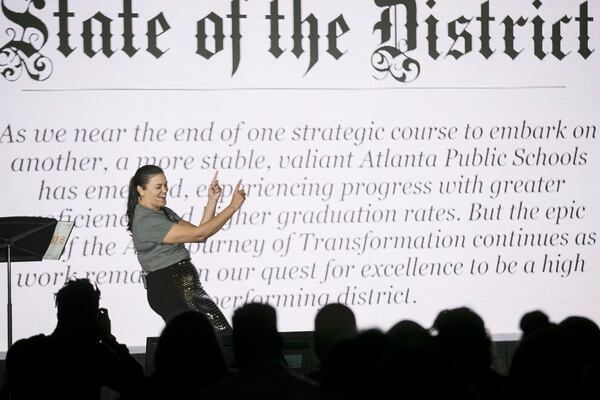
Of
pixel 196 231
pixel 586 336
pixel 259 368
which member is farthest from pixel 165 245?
pixel 259 368

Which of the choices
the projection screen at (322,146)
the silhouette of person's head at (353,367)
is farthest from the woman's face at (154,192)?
the silhouette of person's head at (353,367)

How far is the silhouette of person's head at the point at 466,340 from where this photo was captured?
272 cm

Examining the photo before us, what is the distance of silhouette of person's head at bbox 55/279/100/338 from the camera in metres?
3.32

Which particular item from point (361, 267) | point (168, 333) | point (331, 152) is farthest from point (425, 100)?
point (168, 333)

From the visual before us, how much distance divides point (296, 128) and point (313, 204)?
460 millimetres

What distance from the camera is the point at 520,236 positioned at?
694 centimetres

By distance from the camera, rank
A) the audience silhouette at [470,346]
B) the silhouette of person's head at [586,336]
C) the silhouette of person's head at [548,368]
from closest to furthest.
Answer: the silhouette of person's head at [548,368], the audience silhouette at [470,346], the silhouette of person's head at [586,336]

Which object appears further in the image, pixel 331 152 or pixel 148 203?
pixel 331 152

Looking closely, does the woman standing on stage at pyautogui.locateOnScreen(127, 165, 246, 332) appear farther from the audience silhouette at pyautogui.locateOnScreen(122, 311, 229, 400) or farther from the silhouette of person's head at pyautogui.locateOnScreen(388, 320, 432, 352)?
the audience silhouette at pyautogui.locateOnScreen(122, 311, 229, 400)

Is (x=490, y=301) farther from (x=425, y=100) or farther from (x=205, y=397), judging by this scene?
(x=205, y=397)

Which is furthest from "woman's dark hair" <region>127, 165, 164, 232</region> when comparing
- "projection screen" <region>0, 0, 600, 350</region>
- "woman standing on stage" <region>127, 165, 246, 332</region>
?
"projection screen" <region>0, 0, 600, 350</region>

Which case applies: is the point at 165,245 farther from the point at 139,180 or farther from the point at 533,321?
the point at 533,321

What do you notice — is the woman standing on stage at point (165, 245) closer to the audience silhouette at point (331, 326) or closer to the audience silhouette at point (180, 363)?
the audience silhouette at point (331, 326)

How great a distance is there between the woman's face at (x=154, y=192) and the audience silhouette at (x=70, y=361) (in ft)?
5.41
